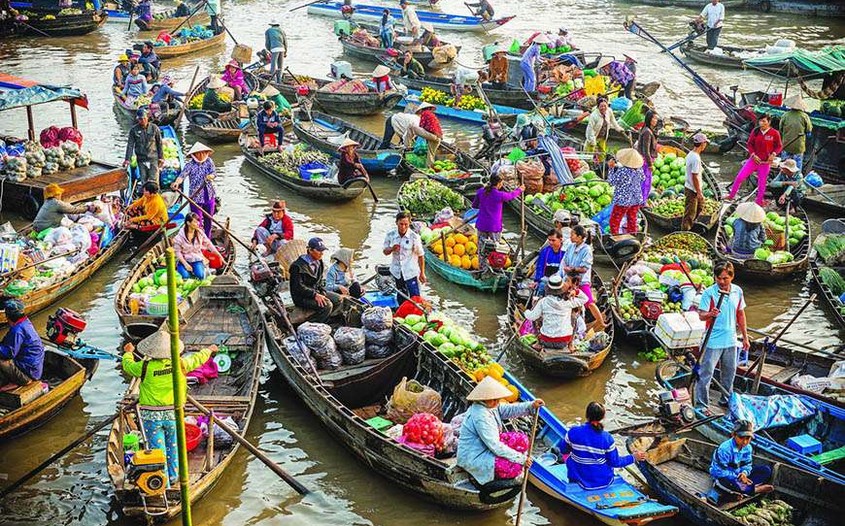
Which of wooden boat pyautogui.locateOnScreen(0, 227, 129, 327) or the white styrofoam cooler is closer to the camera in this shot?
the white styrofoam cooler

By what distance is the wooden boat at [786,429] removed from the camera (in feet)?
28.9

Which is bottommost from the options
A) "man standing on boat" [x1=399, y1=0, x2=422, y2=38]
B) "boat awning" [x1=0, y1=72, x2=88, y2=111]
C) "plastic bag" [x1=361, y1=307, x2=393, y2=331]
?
"plastic bag" [x1=361, y1=307, x2=393, y2=331]

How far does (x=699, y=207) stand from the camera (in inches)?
590

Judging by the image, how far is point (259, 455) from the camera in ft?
27.7

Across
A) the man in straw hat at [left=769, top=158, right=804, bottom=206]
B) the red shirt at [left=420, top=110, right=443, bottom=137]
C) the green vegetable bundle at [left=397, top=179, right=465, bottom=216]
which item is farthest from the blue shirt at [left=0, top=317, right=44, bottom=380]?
the man in straw hat at [left=769, top=158, right=804, bottom=206]

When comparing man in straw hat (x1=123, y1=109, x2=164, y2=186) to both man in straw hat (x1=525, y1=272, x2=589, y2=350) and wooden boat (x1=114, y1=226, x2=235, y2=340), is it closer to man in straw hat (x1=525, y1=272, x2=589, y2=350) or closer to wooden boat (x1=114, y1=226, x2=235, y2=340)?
wooden boat (x1=114, y1=226, x2=235, y2=340)

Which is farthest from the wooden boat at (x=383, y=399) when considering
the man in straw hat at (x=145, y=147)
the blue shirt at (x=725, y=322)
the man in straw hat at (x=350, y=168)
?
the man in straw hat at (x=145, y=147)

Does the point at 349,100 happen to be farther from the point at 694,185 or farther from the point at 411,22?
the point at 694,185

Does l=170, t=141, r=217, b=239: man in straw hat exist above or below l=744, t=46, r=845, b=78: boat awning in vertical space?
below

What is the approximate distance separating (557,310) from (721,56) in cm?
1808

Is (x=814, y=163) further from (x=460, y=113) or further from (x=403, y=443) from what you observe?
(x=403, y=443)

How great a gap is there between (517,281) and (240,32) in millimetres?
23360

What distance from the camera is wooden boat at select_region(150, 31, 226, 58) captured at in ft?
90.6

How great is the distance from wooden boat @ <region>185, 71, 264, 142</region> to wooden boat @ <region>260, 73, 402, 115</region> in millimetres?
1589
